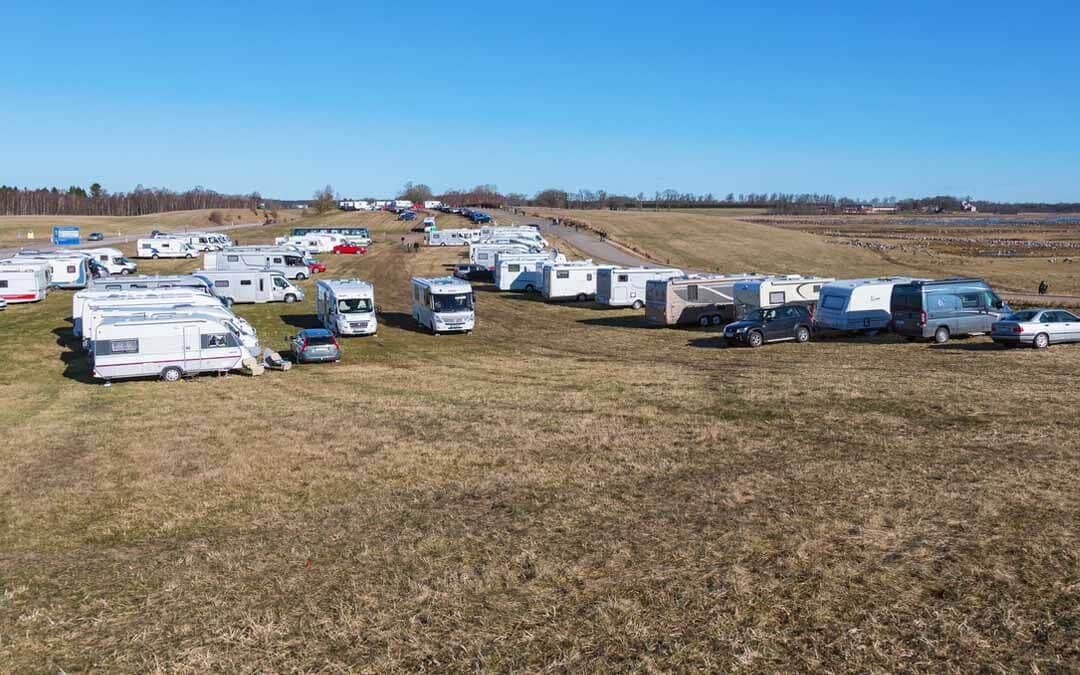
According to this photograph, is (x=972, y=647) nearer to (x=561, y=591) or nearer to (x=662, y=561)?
(x=662, y=561)

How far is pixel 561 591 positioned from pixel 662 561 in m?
1.51

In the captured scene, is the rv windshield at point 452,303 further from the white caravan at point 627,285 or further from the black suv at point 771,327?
the black suv at point 771,327

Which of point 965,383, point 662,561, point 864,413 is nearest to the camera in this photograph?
point 662,561

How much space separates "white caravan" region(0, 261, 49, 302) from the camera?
138ft

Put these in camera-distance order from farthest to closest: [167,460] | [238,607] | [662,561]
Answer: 1. [167,460]
2. [662,561]
3. [238,607]

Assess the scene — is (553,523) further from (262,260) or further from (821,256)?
(821,256)

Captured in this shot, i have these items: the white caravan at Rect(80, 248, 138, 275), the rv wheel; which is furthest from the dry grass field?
the white caravan at Rect(80, 248, 138, 275)

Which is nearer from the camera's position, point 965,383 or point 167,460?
point 167,460

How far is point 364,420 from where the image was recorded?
62.0ft

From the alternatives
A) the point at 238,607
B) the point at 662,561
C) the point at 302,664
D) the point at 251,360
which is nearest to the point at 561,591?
the point at 662,561

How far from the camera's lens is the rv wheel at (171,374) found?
2492 centimetres

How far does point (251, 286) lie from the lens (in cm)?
4300

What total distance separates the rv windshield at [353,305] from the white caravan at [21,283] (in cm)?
2083

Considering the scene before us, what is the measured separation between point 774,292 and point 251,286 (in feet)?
87.2
